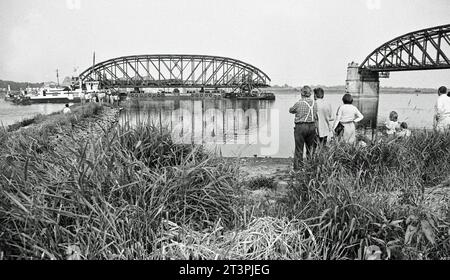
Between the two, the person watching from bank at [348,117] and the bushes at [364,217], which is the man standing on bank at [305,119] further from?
the bushes at [364,217]

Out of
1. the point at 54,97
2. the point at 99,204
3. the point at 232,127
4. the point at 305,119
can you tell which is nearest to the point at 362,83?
the point at 232,127

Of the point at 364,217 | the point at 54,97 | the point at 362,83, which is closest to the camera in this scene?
the point at 364,217

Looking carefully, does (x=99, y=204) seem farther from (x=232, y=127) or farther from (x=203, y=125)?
(x=232, y=127)

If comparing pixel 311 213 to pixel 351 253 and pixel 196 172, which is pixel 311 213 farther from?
pixel 196 172

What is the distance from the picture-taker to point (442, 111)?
6.36 m

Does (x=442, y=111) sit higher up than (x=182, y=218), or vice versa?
(x=442, y=111)

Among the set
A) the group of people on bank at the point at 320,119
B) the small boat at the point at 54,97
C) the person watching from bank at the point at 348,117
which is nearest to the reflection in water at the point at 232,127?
the group of people on bank at the point at 320,119

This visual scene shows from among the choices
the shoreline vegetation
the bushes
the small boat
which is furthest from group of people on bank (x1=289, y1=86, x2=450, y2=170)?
the small boat

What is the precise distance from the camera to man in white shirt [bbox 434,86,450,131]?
624 centimetres

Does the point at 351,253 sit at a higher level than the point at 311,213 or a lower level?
lower

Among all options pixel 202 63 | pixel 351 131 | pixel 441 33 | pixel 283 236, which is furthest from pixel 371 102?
pixel 283 236
